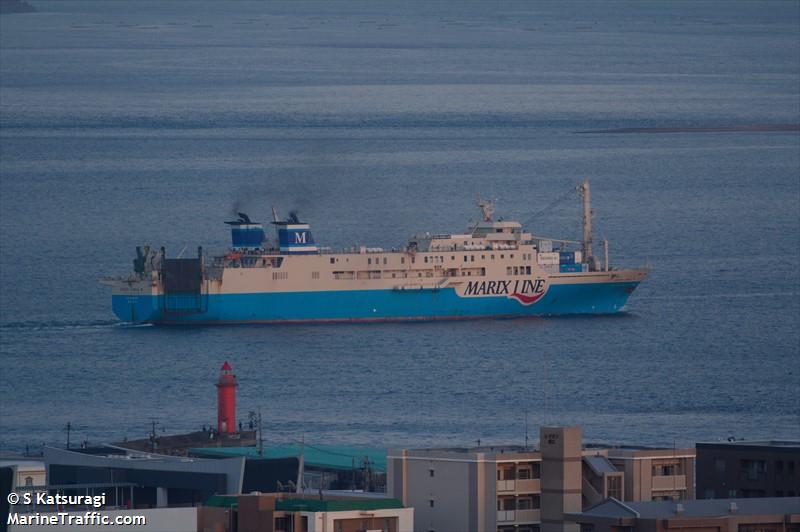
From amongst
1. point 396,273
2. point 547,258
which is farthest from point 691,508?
point 547,258

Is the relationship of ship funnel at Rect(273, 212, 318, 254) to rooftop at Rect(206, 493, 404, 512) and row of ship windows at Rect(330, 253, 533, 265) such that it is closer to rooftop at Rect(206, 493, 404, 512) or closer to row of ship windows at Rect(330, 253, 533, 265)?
row of ship windows at Rect(330, 253, 533, 265)

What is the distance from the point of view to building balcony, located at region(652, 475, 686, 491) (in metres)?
29.8

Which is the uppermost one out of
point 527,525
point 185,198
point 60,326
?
point 185,198

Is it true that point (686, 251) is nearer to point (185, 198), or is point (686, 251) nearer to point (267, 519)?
point (185, 198)

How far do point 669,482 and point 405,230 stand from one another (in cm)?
6174

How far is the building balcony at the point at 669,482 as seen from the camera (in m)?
29.8

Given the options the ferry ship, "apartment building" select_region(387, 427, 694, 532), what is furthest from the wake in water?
"apartment building" select_region(387, 427, 694, 532)

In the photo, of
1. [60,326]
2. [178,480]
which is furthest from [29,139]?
[178,480]

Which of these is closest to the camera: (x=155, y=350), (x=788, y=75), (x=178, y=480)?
(x=178, y=480)

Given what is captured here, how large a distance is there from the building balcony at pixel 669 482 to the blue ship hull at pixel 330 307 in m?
40.6

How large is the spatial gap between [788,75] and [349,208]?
91034mm

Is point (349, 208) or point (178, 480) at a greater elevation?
point (349, 208)

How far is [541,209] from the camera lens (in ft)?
324

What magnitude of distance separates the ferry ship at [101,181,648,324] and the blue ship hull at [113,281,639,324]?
1.0 inches
